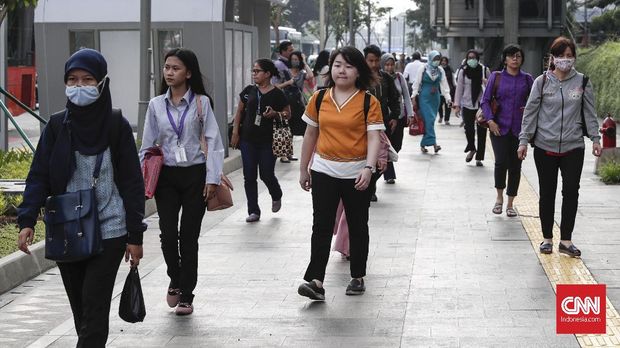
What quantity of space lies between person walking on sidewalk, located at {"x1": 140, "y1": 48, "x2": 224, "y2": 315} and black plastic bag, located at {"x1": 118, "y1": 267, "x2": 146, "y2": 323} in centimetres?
180

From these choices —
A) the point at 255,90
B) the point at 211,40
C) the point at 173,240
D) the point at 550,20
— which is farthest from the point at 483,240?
the point at 550,20

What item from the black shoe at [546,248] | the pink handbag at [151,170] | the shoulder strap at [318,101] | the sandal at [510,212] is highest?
the shoulder strap at [318,101]

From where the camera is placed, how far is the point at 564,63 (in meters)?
9.34

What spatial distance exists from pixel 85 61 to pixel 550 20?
37788 millimetres

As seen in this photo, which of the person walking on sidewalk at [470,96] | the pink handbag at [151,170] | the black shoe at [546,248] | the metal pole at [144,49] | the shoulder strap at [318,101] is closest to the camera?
the pink handbag at [151,170]

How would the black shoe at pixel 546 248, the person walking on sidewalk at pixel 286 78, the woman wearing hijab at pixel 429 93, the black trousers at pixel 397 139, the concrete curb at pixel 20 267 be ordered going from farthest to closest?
1. the woman wearing hijab at pixel 429 93
2. the person walking on sidewalk at pixel 286 78
3. the black trousers at pixel 397 139
4. the black shoe at pixel 546 248
5. the concrete curb at pixel 20 267

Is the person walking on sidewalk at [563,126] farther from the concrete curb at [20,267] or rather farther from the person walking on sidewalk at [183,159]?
the concrete curb at [20,267]

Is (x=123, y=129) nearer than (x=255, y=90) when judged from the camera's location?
Yes

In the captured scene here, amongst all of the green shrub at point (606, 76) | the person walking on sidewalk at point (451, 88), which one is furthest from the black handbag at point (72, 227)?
the green shrub at point (606, 76)

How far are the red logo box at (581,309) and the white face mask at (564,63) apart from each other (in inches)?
76.5

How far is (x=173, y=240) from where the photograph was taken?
7715 millimetres

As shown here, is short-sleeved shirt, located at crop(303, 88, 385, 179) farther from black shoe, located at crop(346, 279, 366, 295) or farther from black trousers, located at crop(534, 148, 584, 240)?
black trousers, located at crop(534, 148, 584, 240)

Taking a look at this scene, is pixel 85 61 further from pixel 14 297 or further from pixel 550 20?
pixel 550 20

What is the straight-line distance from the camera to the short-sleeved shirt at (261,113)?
12.1m
